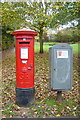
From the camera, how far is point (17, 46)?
360 cm

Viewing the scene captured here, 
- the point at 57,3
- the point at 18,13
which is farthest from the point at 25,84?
the point at 18,13

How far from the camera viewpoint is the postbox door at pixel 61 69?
139 inches

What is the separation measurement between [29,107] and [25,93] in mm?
347

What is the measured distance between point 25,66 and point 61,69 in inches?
34.0

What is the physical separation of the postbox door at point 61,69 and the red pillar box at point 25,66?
58 centimetres

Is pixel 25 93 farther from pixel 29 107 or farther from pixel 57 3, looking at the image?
pixel 57 3

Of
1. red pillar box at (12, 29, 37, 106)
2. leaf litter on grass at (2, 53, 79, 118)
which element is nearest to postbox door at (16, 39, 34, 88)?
red pillar box at (12, 29, 37, 106)

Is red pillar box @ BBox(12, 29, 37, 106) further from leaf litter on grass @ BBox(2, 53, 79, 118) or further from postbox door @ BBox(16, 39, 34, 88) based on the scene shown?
leaf litter on grass @ BBox(2, 53, 79, 118)

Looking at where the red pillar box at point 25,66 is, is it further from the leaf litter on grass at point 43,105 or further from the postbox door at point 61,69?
the postbox door at point 61,69

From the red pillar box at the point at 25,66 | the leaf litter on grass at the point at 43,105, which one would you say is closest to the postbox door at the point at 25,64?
the red pillar box at the point at 25,66

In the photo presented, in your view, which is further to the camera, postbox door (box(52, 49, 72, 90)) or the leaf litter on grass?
postbox door (box(52, 49, 72, 90))

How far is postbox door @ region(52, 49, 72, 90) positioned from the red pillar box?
577 millimetres

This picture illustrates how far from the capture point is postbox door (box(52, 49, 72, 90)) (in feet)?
11.5

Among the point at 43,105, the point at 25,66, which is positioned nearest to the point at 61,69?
the point at 25,66
